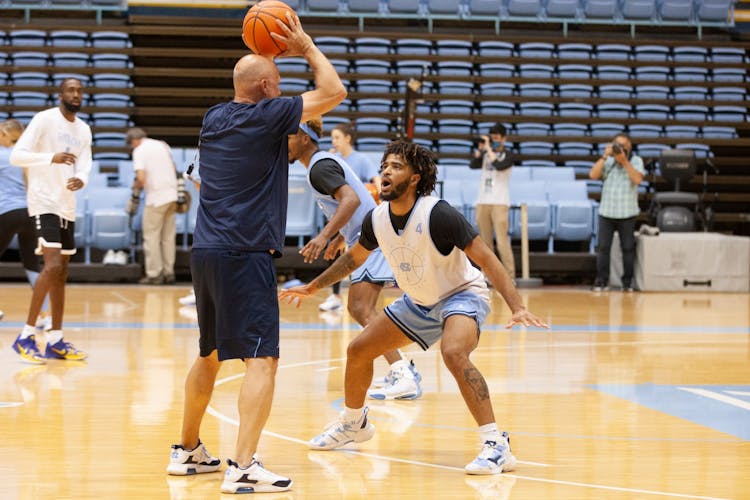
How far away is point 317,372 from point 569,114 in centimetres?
1170

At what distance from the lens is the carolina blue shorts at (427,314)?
15.3 feet

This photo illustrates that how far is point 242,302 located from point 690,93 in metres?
15.8

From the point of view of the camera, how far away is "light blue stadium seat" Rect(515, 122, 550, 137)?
1755 cm

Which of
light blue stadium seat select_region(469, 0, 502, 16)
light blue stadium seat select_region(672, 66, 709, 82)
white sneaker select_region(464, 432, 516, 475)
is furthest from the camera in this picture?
light blue stadium seat select_region(469, 0, 502, 16)

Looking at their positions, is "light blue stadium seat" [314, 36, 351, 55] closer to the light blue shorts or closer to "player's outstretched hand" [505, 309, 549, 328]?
the light blue shorts

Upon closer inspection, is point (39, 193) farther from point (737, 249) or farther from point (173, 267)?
point (737, 249)

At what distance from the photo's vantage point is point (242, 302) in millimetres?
4051

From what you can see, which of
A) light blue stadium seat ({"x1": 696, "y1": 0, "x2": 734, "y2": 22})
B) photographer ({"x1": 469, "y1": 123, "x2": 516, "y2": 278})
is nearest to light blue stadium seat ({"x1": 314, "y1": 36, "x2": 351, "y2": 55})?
photographer ({"x1": 469, "y1": 123, "x2": 516, "y2": 278})

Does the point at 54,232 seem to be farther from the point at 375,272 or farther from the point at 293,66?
the point at 293,66

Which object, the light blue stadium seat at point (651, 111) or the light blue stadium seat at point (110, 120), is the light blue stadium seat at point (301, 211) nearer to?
the light blue stadium seat at point (110, 120)

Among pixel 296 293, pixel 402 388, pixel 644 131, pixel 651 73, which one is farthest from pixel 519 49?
pixel 296 293

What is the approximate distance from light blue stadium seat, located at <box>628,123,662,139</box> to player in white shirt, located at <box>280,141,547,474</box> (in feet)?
44.3

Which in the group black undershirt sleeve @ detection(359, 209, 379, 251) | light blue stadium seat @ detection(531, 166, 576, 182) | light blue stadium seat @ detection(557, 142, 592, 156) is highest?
light blue stadium seat @ detection(557, 142, 592, 156)

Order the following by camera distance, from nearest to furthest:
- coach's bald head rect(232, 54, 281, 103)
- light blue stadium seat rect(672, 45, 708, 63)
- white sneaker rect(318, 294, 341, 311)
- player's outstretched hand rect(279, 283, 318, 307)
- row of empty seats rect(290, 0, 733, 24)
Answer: coach's bald head rect(232, 54, 281, 103) < player's outstretched hand rect(279, 283, 318, 307) < white sneaker rect(318, 294, 341, 311) < light blue stadium seat rect(672, 45, 708, 63) < row of empty seats rect(290, 0, 733, 24)
